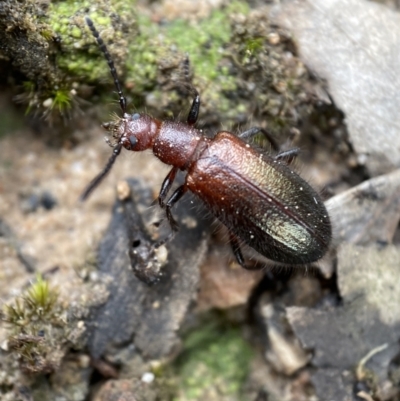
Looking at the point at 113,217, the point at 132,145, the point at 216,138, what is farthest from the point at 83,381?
the point at 216,138

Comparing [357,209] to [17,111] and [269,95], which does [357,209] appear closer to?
[269,95]

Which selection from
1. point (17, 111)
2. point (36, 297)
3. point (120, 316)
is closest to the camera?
point (36, 297)

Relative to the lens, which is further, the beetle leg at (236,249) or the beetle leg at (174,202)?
the beetle leg at (236,249)

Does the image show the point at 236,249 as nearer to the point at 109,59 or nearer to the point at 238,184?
the point at 238,184

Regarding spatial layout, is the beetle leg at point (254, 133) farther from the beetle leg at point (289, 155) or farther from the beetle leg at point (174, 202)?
the beetle leg at point (174, 202)

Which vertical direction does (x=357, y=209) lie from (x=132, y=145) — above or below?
above

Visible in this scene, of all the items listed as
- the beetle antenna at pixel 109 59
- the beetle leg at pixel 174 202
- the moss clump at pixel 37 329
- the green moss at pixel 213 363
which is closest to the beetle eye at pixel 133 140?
the beetle antenna at pixel 109 59

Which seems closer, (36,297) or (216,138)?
(36,297)
